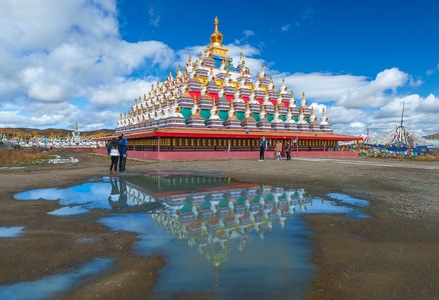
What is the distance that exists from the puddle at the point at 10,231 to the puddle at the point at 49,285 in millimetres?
2142

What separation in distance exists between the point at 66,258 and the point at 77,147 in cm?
7956

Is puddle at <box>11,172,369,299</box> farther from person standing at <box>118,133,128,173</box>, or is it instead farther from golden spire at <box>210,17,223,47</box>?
golden spire at <box>210,17,223,47</box>

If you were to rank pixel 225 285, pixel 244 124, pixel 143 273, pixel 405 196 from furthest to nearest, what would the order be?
pixel 244 124 → pixel 405 196 → pixel 143 273 → pixel 225 285

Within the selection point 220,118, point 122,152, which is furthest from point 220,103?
point 122,152

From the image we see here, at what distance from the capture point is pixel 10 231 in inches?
211

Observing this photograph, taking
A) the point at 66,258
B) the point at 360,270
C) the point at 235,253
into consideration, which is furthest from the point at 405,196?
the point at 66,258

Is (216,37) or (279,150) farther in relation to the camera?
(216,37)

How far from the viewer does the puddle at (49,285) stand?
10.4ft

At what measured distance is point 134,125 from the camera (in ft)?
127

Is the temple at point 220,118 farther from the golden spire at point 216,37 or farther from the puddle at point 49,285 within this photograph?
the puddle at point 49,285

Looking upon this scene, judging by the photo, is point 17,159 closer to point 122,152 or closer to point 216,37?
point 122,152

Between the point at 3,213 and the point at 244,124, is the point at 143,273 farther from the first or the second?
the point at 244,124

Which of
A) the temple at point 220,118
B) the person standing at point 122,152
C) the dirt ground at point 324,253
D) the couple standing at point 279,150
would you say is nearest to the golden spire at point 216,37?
the temple at point 220,118

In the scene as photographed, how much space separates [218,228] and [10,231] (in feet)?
12.0
